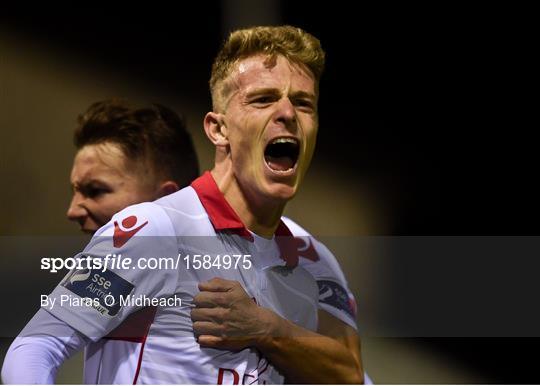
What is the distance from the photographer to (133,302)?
2309 millimetres

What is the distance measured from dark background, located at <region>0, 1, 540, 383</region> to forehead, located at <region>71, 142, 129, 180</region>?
214 millimetres

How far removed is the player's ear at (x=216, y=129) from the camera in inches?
99.4

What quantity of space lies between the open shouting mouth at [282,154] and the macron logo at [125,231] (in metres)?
0.35

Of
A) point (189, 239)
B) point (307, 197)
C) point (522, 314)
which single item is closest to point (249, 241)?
point (189, 239)

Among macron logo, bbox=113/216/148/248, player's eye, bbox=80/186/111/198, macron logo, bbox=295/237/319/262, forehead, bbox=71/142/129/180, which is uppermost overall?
forehead, bbox=71/142/129/180

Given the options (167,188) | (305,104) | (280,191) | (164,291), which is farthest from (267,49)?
(164,291)

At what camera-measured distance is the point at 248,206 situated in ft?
8.17

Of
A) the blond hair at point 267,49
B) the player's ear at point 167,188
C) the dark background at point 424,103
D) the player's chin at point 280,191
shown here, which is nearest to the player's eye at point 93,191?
the player's ear at point 167,188

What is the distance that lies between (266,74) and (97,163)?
569 millimetres

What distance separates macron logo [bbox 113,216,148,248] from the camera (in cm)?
233

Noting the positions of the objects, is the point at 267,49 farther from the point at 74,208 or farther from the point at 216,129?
the point at 74,208

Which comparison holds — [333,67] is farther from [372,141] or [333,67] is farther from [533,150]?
[533,150]

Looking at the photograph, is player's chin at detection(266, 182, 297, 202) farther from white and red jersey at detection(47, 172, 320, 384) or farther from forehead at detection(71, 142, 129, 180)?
forehead at detection(71, 142, 129, 180)

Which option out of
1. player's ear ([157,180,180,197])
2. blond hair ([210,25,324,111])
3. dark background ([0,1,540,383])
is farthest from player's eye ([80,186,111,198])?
blond hair ([210,25,324,111])
